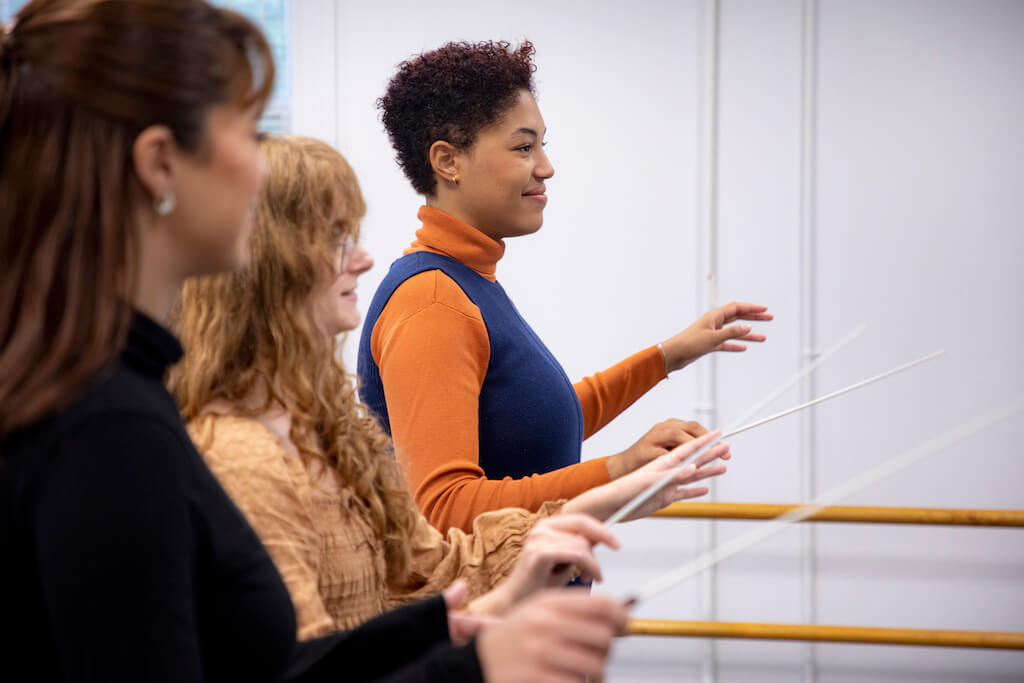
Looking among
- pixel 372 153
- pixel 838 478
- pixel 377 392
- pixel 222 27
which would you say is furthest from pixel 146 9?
pixel 838 478

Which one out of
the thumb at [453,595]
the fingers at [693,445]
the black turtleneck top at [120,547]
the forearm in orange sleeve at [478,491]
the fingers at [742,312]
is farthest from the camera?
the fingers at [742,312]

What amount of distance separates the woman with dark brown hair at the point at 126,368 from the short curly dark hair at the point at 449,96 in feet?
2.71

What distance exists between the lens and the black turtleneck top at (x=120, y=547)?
538 millimetres

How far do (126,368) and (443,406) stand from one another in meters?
0.67

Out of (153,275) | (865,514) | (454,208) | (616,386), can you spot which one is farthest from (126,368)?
(865,514)

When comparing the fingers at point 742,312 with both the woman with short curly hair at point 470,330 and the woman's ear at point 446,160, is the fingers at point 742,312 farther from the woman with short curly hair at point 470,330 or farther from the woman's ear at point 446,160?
the woman's ear at point 446,160

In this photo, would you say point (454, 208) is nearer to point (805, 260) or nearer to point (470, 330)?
point (470, 330)

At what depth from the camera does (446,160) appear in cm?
150

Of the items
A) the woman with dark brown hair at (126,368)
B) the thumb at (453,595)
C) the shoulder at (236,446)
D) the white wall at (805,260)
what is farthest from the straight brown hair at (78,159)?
the white wall at (805,260)

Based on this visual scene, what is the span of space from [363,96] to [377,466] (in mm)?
1904

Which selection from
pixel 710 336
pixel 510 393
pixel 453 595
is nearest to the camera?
pixel 453 595

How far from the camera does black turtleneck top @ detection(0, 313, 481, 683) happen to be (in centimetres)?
54

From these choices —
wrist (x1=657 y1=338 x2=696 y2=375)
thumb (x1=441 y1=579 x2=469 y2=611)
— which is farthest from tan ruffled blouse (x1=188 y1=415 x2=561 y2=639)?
wrist (x1=657 y1=338 x2=696 y2=375)

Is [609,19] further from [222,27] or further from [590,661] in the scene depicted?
[590,661]
